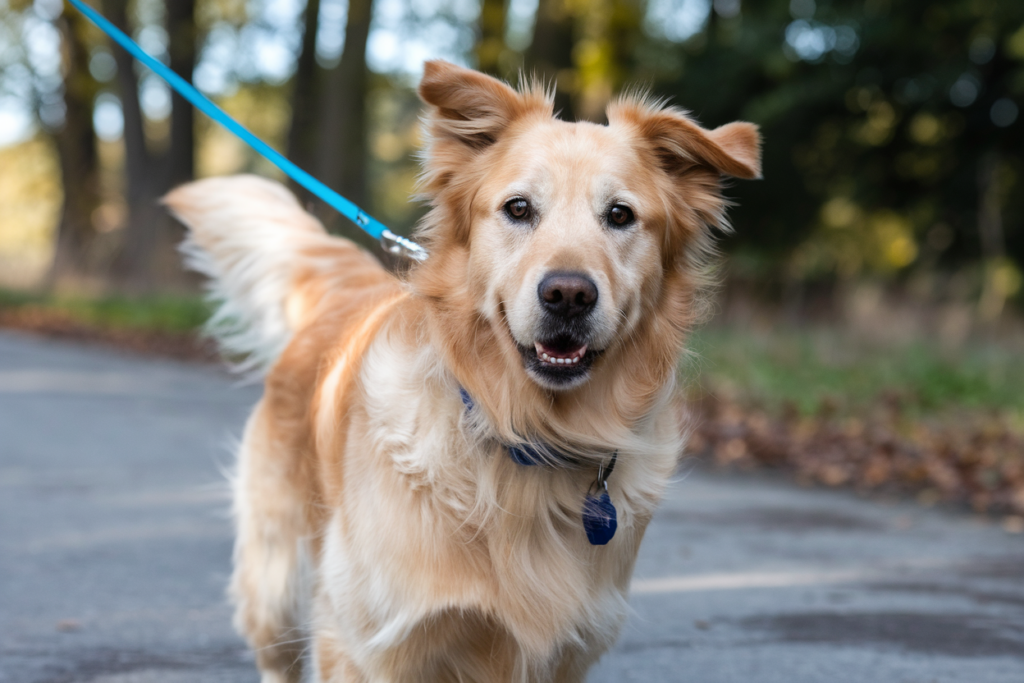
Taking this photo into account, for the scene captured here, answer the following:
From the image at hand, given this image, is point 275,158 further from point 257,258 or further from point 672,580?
A: point 672,580

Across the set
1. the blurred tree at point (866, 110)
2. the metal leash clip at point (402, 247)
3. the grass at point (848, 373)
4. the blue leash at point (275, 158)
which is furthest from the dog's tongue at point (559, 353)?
the blurred tree at point (866, 110)

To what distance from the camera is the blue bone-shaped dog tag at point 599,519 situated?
273 cm

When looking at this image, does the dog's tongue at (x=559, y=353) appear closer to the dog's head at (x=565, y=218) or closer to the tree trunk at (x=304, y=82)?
the dog's head at (x=565, y=218)

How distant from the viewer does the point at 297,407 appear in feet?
12.1

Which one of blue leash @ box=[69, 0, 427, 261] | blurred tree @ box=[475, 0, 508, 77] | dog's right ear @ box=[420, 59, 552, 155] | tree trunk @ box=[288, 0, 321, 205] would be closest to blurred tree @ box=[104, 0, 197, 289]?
tree trunk @ box=[288, 0, 321, 205]

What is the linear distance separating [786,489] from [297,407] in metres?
4.32

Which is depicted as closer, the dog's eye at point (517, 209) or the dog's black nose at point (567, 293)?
the dog's black nose at point (567, 293)

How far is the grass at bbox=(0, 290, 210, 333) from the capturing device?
15.9 m

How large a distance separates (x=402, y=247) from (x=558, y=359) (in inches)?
35.1

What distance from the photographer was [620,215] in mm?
2920

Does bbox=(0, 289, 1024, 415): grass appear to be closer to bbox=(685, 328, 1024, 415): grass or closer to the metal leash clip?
bbox=(685, 328, 1024, 415): grass

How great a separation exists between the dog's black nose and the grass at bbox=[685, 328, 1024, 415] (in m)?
6.73

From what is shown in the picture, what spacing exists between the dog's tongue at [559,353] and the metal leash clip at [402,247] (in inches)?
21.3

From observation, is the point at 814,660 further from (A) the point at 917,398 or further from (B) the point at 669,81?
(B) the point at 669,81
